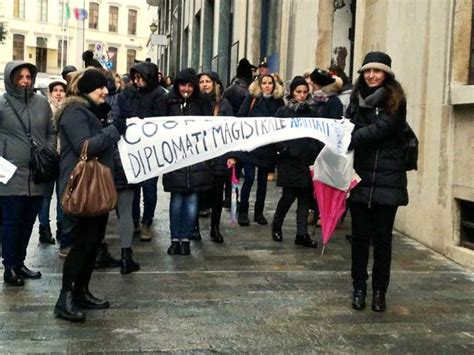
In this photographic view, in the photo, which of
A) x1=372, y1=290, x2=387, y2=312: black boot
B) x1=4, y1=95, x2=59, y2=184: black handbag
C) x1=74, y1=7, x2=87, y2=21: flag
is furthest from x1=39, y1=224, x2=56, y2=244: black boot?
x1=74, y1=7, x2=87, y2=21: flag

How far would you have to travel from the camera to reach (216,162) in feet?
24.4

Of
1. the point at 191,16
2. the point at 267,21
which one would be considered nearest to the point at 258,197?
the point at 267,21

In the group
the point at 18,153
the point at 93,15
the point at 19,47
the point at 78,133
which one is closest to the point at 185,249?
the point at 18,153

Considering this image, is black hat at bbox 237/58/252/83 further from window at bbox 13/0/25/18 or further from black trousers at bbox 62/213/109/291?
window at bbox 13/0/25/18

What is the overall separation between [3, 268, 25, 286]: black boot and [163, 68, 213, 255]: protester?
1.66 m

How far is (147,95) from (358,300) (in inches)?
128

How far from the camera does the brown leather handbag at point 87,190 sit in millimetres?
4684

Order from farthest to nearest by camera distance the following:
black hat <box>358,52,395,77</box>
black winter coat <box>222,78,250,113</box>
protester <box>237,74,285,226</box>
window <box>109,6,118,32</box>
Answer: window <box>109,6,118,32</box> → black winter coat <box>222,78,250,113</box> → protester <box>237,74,285,226</box> → black hat <box>358,52,395,77</box>

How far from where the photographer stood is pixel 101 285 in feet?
18.8

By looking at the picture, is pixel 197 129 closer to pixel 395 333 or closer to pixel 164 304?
pixel 164 304

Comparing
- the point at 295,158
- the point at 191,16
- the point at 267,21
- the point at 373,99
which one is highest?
A: the point at 191,16

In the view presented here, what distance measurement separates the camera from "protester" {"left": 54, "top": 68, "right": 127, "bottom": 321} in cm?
482

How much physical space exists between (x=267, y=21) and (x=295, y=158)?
27.8 feet

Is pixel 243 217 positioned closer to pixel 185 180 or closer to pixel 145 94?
pixel 185 180
